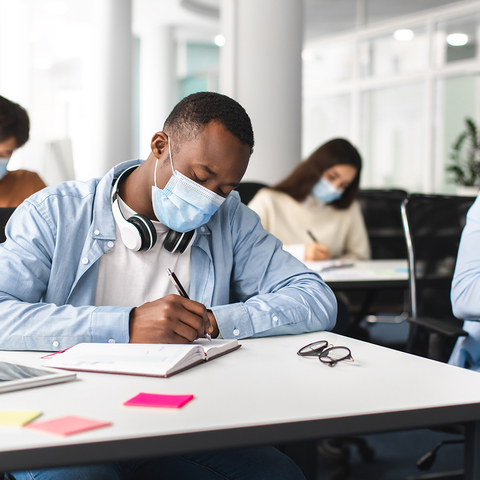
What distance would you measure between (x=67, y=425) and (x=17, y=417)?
0.07m

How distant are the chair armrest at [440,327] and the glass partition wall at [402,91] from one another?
5.52m

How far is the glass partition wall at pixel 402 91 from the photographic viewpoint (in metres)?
6.71

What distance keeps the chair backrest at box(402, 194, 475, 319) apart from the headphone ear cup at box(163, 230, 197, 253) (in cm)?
82

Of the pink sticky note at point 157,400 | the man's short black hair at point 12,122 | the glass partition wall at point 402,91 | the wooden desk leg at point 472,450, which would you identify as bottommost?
the wooden desk leg at point 472,450

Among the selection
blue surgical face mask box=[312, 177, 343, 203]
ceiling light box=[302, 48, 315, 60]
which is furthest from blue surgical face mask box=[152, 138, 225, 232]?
ceiling light box=[302, 48, 315, 60]

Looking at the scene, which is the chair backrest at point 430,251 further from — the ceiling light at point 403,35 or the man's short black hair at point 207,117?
the ceiling light at point 403,35

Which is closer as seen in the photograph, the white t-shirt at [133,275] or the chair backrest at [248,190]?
the white t-shirt at [133,275]

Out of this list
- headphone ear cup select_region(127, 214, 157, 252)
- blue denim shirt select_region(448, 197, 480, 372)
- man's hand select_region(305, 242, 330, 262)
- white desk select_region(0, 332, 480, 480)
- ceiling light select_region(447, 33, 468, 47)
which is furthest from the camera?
ceiling light select_region(447, 33, 468, 47)

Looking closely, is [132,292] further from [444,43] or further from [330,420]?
[444,43]

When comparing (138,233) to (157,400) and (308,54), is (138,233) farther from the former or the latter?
(308,54)

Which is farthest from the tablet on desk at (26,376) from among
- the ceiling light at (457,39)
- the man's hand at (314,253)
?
the ceiling light at (457,39)

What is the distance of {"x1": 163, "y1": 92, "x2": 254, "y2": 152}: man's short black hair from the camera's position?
1.23 meters

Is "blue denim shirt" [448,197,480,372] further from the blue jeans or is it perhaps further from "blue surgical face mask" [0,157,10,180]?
"blue surgical face mask" [0,157,10,180]

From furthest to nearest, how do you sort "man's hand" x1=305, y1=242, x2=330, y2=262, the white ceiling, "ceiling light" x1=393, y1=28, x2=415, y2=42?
"ceiling light" x1=393, y1=28, x2=415, y2=42 < the white ceiling < "man's hand" x1=305, y1=242, x2=330, y2=262
